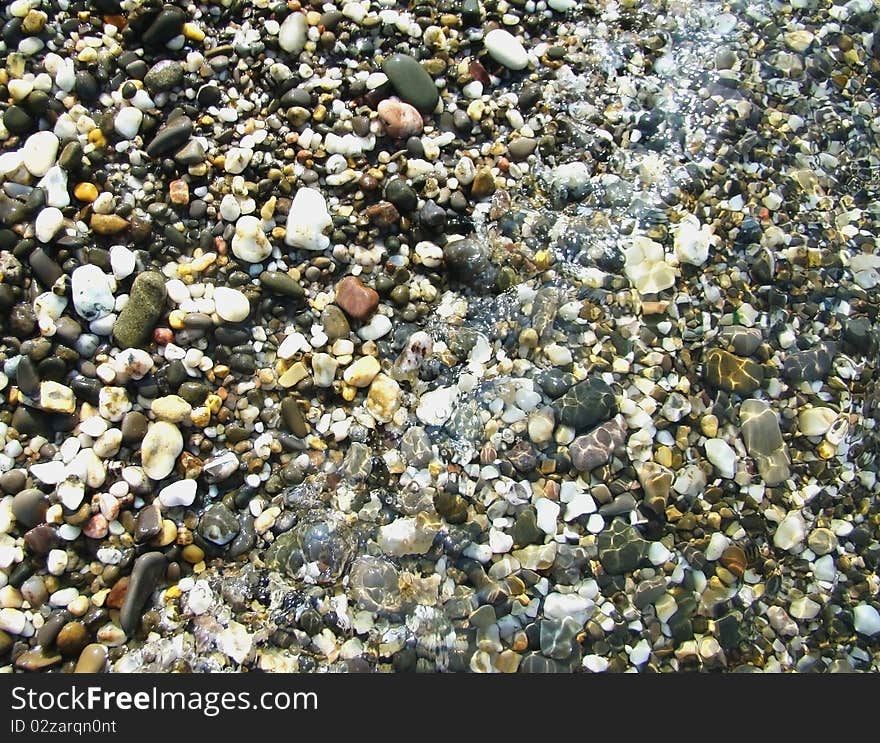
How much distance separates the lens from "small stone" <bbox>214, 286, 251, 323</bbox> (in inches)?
101

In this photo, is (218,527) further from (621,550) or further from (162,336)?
(621,550)

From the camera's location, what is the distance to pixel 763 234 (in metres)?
2.83

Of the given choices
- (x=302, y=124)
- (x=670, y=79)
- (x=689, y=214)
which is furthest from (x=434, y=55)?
(x=689, y=214)

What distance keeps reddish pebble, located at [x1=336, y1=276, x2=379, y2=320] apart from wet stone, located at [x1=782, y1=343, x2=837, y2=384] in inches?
58.9

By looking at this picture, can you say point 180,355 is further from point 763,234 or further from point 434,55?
point 763,234

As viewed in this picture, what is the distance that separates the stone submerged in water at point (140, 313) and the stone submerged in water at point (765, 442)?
2.05 m

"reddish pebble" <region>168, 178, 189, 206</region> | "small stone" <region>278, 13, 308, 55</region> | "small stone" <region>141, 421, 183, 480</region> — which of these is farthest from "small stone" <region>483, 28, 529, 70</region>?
"small stone" <region>141, 421, 183, 480</region>

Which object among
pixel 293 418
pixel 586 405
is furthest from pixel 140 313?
pixel 586 405

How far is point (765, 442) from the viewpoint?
257 cm

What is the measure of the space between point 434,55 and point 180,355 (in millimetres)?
1551

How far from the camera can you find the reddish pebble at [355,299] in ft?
8.77

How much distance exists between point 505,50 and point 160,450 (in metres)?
2.03

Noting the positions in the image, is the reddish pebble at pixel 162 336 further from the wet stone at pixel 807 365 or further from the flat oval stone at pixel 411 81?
the wet stone at pixel 807 365

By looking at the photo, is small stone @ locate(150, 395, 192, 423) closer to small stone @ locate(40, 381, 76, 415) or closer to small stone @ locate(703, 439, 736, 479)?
small stone @ locate(40, 381, 76, 415)
